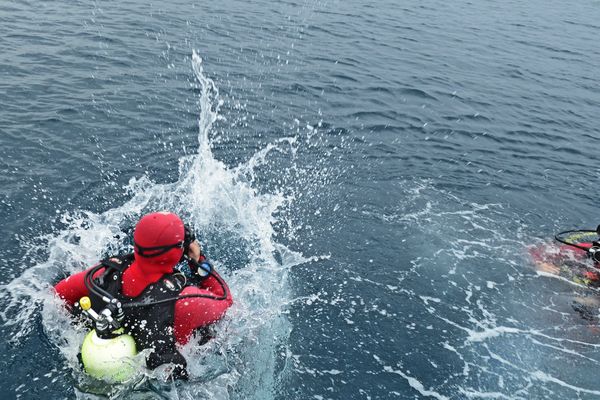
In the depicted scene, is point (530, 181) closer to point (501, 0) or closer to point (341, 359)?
point (341, 359)

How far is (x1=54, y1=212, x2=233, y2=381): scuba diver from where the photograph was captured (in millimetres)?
5039

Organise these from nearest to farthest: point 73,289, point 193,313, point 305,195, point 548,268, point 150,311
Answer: point 150,311 < point 193,313 < point 73,289 < point 548,268 < point 305,195

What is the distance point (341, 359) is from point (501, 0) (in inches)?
1459

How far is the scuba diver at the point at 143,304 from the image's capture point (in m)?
5.04

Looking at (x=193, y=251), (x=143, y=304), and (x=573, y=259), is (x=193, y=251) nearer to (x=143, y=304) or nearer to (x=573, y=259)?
(x=143, y=304)

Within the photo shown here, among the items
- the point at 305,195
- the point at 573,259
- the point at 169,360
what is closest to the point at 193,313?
the point at 169,360

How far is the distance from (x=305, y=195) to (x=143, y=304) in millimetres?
6090

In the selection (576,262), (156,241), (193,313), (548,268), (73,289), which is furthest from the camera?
(576,262)

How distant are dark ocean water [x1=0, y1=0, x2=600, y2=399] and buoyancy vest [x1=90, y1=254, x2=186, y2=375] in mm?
569

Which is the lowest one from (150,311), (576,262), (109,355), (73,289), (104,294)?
(576,262)

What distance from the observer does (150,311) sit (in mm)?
5133

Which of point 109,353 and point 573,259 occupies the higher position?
point 109,353

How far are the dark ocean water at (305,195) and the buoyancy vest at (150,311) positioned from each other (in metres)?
0.57

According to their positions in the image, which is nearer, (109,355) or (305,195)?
(109,355)
